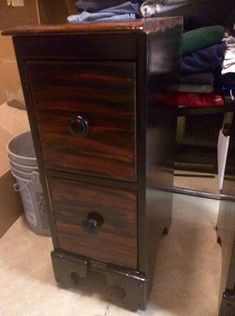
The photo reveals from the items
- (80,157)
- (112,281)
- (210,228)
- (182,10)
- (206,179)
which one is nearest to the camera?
(80,157)

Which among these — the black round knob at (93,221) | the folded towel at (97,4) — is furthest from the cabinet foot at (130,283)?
the folded towel at (97,4)

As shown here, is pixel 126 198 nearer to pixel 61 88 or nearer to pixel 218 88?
pixel 61 88

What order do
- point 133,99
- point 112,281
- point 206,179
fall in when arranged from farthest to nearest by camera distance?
point 206,179, point 112,281, point 133,99

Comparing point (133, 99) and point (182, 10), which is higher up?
point (182, 10)

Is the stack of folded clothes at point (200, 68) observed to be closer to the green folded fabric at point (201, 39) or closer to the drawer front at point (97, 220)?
the green folded fabric at point (201, 39)

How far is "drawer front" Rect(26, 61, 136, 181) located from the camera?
20.9 inches

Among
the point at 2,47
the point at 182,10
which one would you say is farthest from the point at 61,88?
the point at 2,47

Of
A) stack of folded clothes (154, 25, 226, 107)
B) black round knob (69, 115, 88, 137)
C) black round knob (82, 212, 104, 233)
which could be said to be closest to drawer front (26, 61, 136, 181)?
black round knob (69, 115, 88, 137)

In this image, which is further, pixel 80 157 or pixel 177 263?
pixel 177 263

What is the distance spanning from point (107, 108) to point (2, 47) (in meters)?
1.13

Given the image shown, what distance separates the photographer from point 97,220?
702 millimetres

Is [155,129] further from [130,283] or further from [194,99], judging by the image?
[130,283]

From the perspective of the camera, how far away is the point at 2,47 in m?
1.43

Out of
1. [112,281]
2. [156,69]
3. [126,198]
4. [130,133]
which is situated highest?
[156,69]
